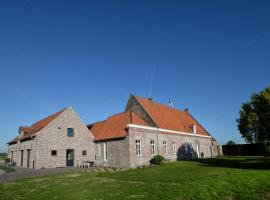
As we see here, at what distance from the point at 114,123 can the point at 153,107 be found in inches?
304

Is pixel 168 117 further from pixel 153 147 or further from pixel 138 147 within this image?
pixel 138 147

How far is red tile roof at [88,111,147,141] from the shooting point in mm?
32844

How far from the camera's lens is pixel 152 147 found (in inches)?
1335

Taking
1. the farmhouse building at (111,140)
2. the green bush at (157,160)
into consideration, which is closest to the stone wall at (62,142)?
the farmhouse building at (111,140)

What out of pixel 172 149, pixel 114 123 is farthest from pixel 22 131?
pixel 172 149

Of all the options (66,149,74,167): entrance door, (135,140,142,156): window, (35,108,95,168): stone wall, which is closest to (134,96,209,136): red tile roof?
(135,140,142,156): window

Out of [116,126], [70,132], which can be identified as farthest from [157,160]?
[70,132]

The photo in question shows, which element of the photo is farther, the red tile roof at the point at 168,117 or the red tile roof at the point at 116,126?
the red tile roof at the point at 168,117

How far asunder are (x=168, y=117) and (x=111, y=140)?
12737mm

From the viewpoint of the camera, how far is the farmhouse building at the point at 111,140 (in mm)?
31547

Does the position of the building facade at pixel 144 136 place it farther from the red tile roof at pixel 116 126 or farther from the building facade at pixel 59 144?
the building facade at pixel 59 144

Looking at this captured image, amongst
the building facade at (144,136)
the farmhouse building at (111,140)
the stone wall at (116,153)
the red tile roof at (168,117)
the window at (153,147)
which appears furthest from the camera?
the red tile roof at (168,117)

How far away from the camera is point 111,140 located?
33.2m

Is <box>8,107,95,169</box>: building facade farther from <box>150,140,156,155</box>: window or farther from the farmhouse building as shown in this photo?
<box>150,140,156,155</box>: window
